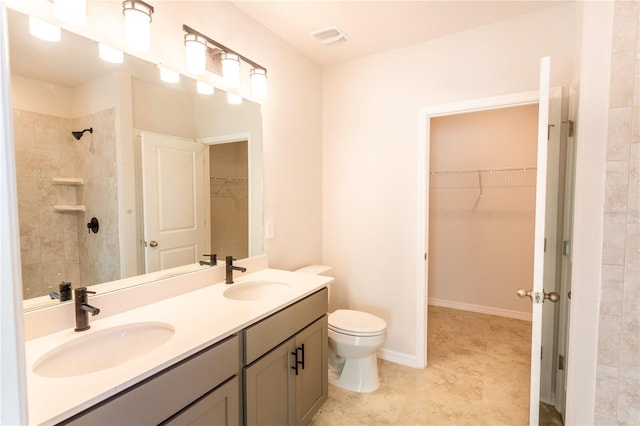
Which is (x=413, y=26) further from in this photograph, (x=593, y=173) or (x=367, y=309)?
(x=367, y=309)

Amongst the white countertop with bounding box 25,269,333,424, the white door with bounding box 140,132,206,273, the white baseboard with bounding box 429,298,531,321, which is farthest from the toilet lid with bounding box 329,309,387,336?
the white baseboard with bounding box 429,298,531,321

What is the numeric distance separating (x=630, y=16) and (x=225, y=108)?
1.88 meters

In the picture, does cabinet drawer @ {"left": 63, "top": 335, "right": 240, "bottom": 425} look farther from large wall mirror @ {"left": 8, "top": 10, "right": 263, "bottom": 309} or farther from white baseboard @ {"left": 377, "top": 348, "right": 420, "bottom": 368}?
white baseboard @ {"left": 377, "top": 348, "right": 420, "bottom": 368}

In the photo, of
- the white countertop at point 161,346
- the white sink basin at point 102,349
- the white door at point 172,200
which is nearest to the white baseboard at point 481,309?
the white countertop at point 161,346

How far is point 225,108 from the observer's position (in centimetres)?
187

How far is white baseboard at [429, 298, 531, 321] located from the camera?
10.9 feet

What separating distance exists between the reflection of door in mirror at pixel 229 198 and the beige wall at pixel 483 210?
2.59 m

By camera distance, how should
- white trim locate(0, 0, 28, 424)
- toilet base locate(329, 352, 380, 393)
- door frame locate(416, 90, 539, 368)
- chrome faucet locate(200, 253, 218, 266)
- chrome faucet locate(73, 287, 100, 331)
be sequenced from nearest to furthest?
white trim locate(0, 0, 28, 424) → chrome faucet locate(73, 287, 100, 331) → chrome faucet locate(200, 253, 218, 266) → toilet base locate(329, 352, 380, 393) → door frame locate(416, 90, 539, 368)

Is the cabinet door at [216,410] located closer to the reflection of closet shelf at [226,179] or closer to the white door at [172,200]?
the white door at [172,200]

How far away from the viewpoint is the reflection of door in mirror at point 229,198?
6.02 feet

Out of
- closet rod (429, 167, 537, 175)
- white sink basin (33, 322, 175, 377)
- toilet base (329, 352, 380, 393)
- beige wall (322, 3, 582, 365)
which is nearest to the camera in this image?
white sink basin (33, 322, 175, 377)

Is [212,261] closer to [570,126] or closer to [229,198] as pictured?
[229,198]

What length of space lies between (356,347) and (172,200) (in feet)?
4.96

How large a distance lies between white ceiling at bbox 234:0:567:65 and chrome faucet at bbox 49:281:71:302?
5.88ft
